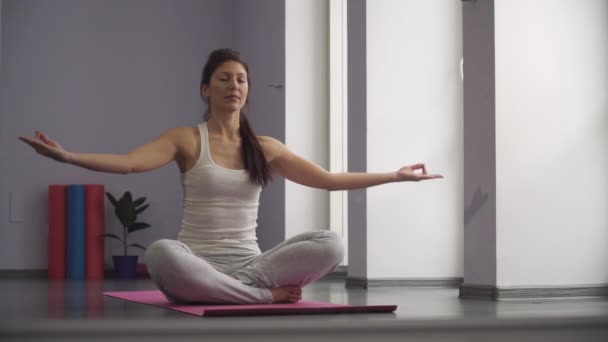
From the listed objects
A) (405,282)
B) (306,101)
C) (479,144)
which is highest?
(306,101)

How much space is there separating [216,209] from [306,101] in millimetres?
Result: 2795

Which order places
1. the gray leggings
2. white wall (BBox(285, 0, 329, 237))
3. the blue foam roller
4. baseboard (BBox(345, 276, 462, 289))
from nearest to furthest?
the gray leggings < baseboard (BBox(345, 276, 462, 289)) < white wall (BBox(285, 0, 329, 237)) < the blue foam roller

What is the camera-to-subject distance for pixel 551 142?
154 inches

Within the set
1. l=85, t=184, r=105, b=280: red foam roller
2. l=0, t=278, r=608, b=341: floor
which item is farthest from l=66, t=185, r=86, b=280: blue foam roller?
l=0, t=278, r=608, b=341: floor

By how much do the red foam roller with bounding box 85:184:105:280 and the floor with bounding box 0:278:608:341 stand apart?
2.22 m

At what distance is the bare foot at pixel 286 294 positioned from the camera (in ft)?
10.7

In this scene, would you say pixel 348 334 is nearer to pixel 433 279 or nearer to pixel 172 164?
pixel 433 279

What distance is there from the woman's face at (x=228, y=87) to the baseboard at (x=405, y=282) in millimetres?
1759

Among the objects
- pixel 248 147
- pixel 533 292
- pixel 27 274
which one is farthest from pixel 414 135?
pixel 27 274

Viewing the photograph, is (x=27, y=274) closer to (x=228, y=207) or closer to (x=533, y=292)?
(x=228, y=207)

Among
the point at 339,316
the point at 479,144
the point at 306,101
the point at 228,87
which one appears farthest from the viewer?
the point at 306,101

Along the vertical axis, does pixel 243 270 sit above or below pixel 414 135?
below

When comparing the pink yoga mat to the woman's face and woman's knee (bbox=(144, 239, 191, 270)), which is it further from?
the woman's face

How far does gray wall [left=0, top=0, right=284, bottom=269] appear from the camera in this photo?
6.87 meters
